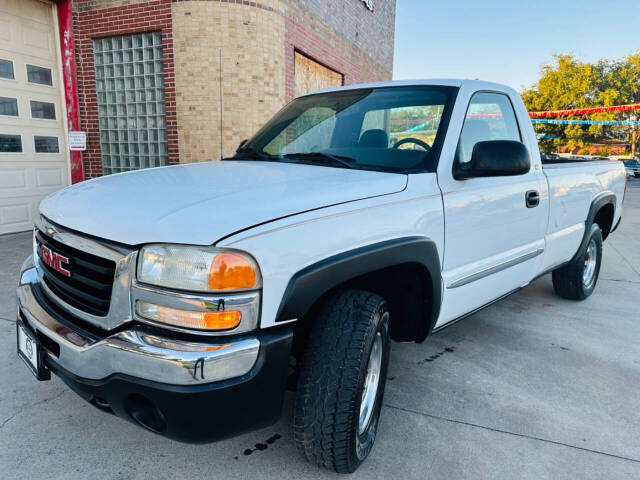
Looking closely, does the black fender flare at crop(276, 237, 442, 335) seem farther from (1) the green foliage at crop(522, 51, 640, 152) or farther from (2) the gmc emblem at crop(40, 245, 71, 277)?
(1) the green foliage at crop(522, 51, 640, 152)

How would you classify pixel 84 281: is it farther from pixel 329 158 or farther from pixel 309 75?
pixel 309 75

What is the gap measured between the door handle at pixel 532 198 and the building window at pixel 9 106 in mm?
7062

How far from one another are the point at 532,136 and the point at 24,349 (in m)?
3.36

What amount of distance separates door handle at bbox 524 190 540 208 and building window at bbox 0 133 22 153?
7046 mm

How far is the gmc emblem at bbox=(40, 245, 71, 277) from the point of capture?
1967 millimetres

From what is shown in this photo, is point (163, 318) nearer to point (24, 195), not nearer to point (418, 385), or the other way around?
point (418, 385)

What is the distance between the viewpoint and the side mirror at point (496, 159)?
8.01 feet

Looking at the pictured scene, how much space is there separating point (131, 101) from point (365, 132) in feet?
21.3

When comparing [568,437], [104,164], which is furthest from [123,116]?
[568,437]

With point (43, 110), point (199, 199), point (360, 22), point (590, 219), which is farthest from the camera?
point (360, 22)

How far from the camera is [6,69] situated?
684 centimetres

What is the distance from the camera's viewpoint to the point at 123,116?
8.20 meters

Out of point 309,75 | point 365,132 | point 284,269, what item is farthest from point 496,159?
point 309,75

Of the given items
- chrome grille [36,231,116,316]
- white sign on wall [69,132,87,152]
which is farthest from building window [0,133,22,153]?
chrome grille [36,231,116,316]
